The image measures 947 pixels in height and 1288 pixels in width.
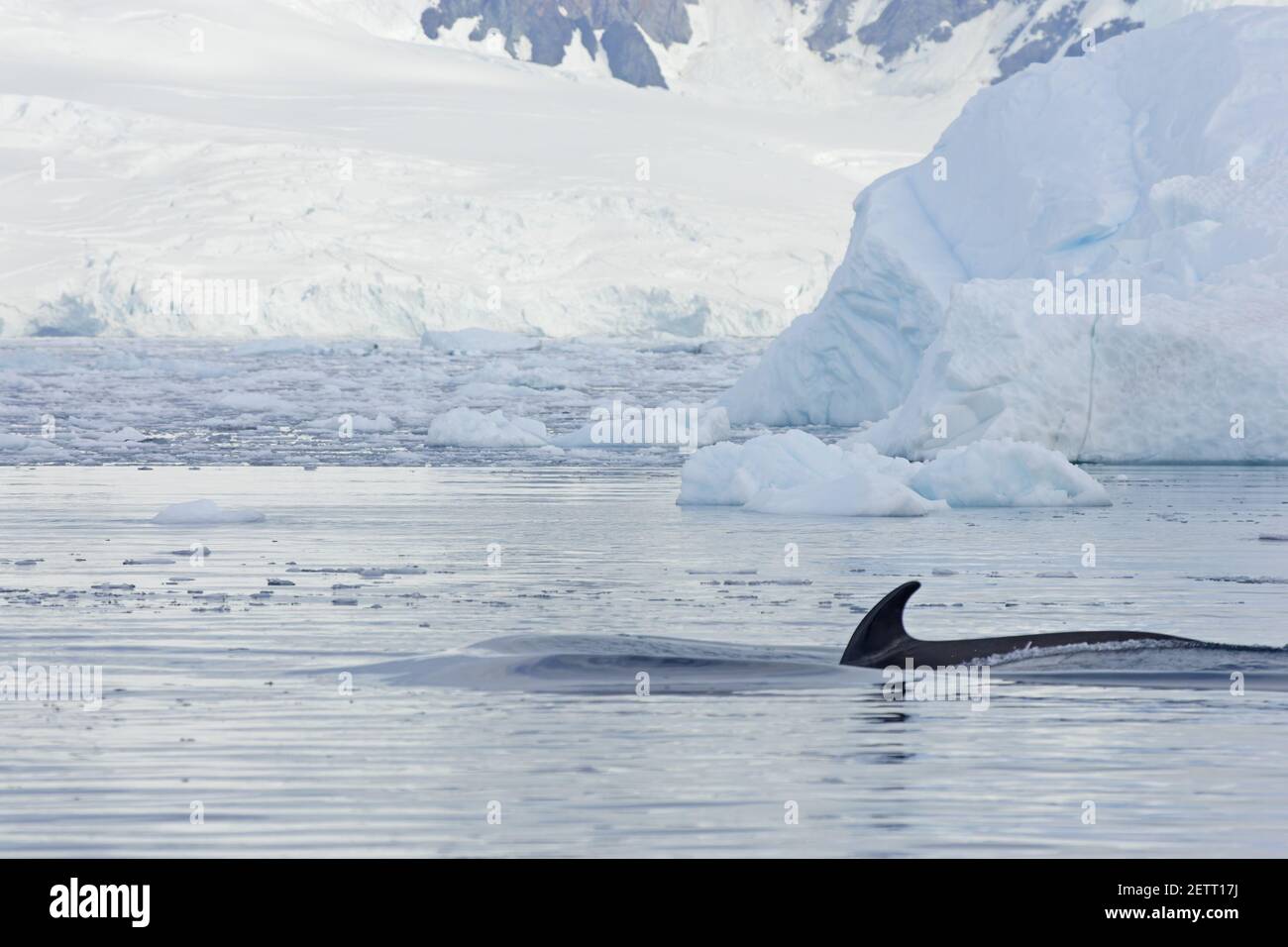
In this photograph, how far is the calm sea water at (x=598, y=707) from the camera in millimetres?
5996

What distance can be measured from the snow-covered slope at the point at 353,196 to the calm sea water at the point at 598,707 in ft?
187

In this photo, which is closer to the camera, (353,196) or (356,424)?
(356,424)

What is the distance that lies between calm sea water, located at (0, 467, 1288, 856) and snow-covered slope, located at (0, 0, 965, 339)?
56.9m

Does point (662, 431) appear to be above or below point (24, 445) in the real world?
above

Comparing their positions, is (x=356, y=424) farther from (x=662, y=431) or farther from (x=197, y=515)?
(x=197, y=515)

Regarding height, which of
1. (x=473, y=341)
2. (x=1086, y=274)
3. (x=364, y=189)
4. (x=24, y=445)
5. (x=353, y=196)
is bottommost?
(x=24, y=445)

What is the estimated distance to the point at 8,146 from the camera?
90.4m

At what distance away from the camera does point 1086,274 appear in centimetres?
2608

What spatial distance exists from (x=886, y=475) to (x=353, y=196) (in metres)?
68.2

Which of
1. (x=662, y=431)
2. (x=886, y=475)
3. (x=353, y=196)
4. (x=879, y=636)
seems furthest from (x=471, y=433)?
(x=353, y=196)

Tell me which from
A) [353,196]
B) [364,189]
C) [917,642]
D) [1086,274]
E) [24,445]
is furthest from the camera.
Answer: [364,189]
